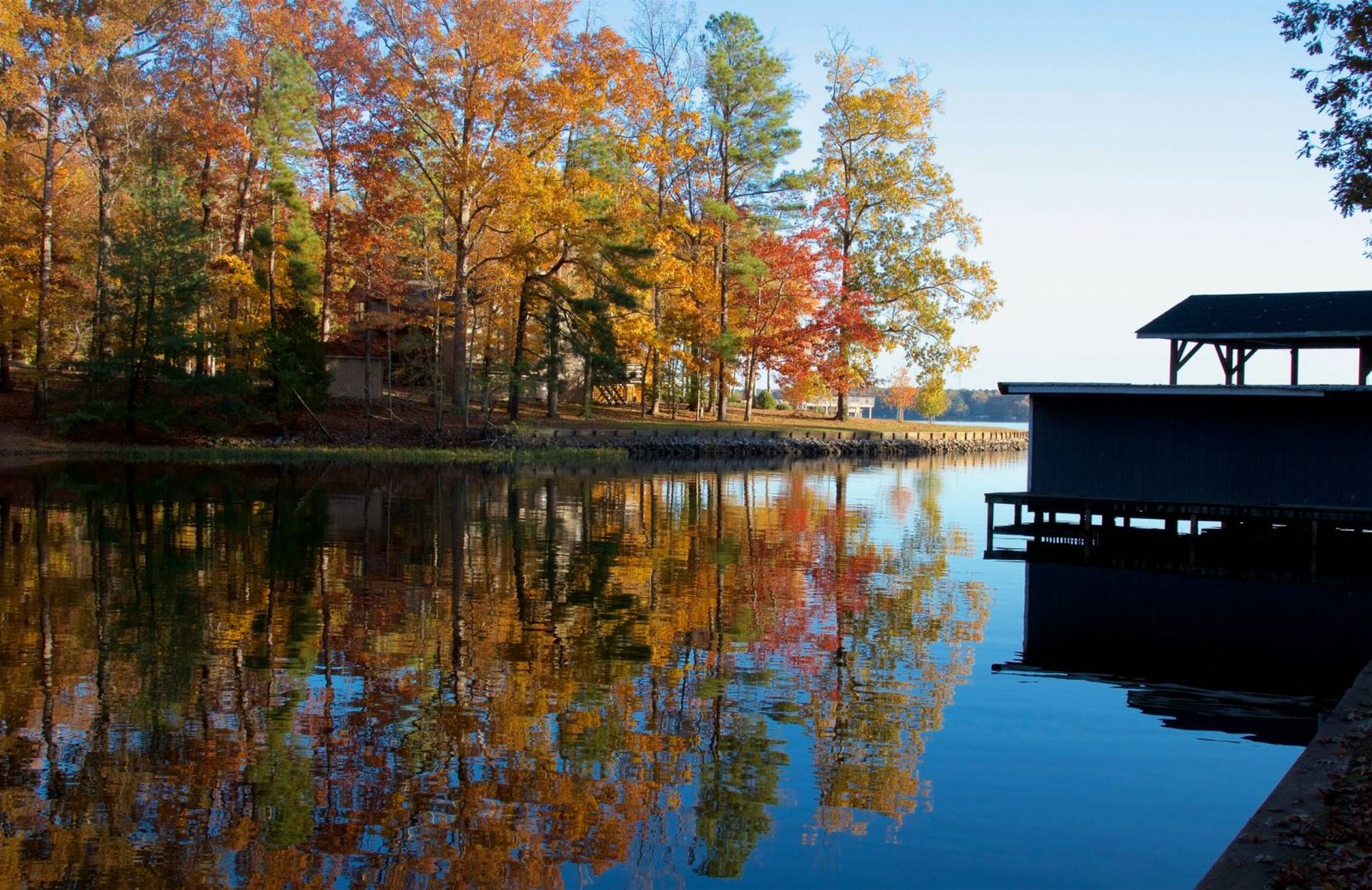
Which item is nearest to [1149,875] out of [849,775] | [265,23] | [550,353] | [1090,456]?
[849,775]

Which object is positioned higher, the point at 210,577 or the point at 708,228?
the point at 708,228

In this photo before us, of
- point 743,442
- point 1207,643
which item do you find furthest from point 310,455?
point 1207,643

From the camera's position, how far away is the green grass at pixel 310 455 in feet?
130

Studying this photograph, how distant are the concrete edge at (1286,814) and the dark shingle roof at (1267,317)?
1484cm

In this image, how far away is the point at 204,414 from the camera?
142 ft

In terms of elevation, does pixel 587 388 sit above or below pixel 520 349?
below

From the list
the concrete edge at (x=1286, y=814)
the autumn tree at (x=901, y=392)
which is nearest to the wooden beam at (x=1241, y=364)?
the concrete edge at (x=1286, y=814)

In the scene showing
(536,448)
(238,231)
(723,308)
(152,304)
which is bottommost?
(536,448)

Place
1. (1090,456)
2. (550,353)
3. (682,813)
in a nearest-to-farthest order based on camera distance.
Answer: (682,813), (1090,456), (550,353)

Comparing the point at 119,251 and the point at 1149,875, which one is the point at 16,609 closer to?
the point at 1149,875

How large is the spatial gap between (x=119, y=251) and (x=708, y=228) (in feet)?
80.7

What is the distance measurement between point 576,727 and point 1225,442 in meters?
17.7

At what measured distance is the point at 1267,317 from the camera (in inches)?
925

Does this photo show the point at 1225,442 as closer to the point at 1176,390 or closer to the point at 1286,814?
the point at 1176,390
